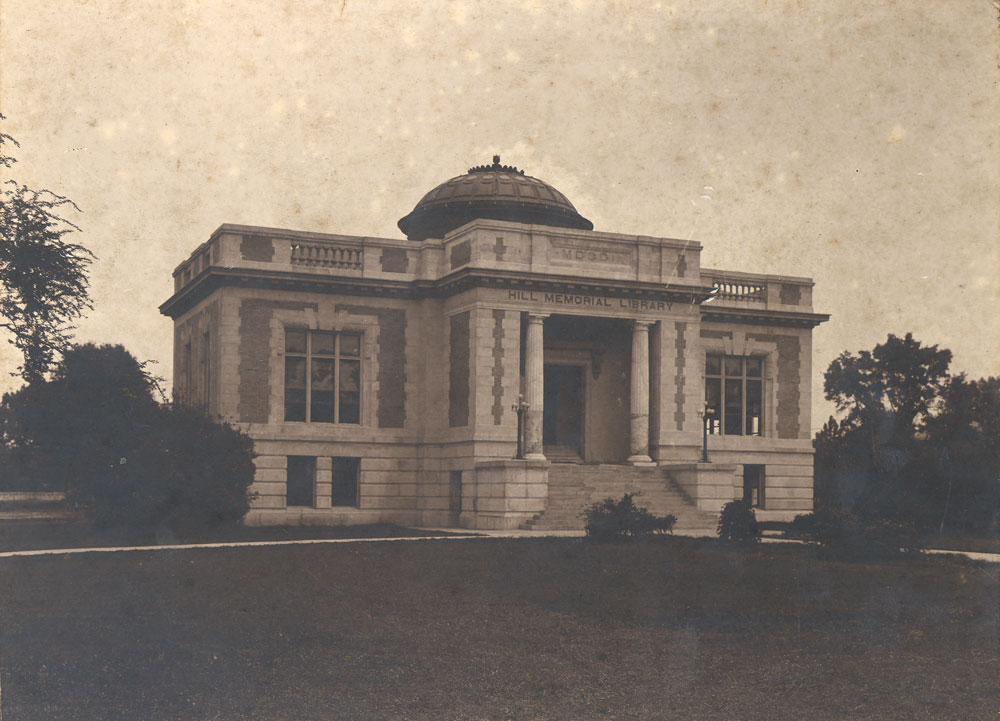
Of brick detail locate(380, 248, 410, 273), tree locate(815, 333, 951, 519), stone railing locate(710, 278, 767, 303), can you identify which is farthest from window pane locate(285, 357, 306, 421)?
tree locate(815, 333, 951, 519)

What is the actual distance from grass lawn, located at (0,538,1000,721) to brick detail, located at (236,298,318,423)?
57.7 ft

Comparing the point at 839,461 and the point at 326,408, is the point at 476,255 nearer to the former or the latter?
the point at 326,408

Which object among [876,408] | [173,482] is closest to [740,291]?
[876,408]

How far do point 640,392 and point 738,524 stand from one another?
14043 mm

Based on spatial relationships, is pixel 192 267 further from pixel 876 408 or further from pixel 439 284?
pixel 876 408

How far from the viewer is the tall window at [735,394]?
4462 cm

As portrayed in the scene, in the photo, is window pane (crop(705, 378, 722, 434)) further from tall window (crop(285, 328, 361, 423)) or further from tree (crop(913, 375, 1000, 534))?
tall window (crop(285, 328, 361, 423))

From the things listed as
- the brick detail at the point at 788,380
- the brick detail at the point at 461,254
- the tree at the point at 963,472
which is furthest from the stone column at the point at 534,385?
the tree at the point at 963,472

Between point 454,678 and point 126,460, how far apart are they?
20898mm

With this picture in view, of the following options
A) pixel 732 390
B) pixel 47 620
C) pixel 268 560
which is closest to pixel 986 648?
pixel 47 620

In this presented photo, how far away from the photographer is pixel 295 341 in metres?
39.7

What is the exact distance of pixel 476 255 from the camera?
3797 centimetres

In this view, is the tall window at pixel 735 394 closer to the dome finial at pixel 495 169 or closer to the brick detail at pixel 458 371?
the brick detail at pixel 458 371

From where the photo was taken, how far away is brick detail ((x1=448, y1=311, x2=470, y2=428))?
127 feet
